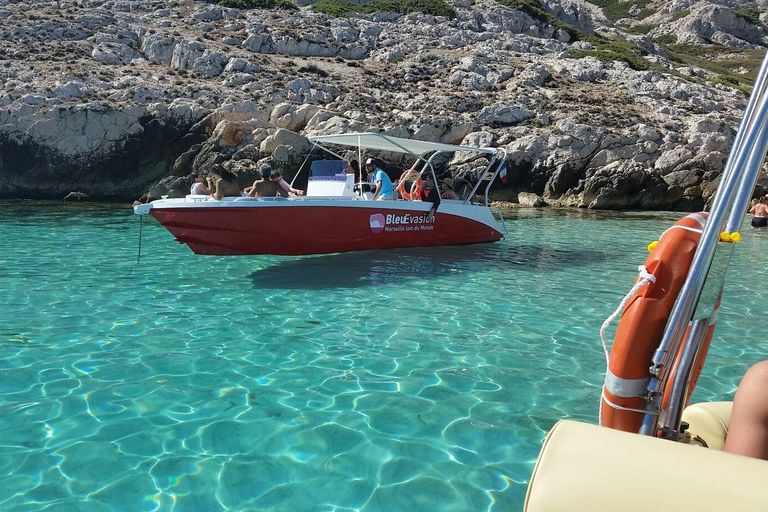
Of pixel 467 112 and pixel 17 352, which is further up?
pixel 467 112

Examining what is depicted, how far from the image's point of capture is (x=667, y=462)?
209 cm

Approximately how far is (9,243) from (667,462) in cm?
1543

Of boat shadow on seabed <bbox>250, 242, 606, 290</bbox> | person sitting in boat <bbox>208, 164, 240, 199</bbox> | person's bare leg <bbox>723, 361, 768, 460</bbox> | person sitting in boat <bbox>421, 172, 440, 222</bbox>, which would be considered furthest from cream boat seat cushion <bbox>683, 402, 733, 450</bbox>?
person sitting in boat <bbox>421, 172, 440, 222</bbox>

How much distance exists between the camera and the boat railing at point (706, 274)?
2641 mm

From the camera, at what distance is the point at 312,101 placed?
3928 cm

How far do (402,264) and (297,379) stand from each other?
657cm

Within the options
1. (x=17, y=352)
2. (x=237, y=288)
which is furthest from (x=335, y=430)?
(x=237, y=288)

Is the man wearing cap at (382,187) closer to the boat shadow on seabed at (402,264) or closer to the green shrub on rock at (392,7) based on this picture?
the boat shadow on seabed at (402,264)

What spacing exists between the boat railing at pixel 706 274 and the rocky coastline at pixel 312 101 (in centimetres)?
2871

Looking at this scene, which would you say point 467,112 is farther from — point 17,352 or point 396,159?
point 17,352

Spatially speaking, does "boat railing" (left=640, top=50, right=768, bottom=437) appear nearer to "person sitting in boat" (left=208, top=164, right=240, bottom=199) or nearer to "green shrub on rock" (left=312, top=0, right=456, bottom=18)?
"person sitting in boat" (left=208, top=164, right=240, bottom=199)

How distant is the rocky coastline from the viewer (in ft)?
109

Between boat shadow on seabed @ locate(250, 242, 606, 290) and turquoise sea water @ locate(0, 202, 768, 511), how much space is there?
0.10 meters

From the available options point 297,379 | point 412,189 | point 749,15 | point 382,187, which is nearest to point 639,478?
point 297,379
